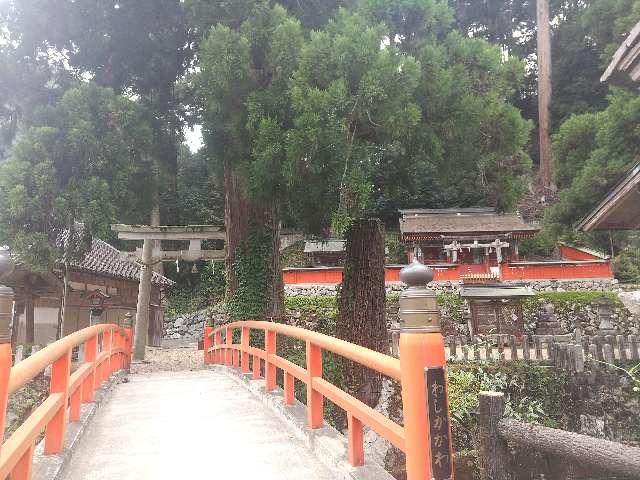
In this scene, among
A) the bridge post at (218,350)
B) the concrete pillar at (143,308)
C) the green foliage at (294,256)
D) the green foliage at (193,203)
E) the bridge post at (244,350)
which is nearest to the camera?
the bridge post at (244,350)

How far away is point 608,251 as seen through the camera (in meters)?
27.2

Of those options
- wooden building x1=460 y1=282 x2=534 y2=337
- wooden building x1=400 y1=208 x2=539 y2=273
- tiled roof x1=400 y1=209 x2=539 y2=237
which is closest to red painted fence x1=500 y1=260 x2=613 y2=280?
wooden building x1=400 y1=208 x2=539 y2=273

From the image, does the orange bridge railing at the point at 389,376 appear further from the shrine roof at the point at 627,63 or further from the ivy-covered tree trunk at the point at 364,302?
the shrine roof at the point at 627,63

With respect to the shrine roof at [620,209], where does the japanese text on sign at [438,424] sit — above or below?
below

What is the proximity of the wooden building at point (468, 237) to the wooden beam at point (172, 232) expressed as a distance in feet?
45.4

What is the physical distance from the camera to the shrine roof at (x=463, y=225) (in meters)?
24.1

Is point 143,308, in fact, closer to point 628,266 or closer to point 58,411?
point 58,411

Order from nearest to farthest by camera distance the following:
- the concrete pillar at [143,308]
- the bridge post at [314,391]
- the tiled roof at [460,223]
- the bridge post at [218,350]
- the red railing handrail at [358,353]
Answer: the red railing handrail at [358,353] < the bridge post at [314,391] < the bridge post at [218,350] < the concrete pillar at [143,308] < the tiled roof at [460,223]

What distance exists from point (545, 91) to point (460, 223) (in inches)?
488

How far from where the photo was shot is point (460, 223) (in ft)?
84.4

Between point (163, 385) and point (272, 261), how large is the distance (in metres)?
4.02

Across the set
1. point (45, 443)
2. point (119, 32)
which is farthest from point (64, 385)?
point (119, 32)

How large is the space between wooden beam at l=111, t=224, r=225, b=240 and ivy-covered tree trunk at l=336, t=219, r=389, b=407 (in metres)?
5.23

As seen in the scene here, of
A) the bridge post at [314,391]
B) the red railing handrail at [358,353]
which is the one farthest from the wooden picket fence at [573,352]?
the red railing handrail at [358,353]
